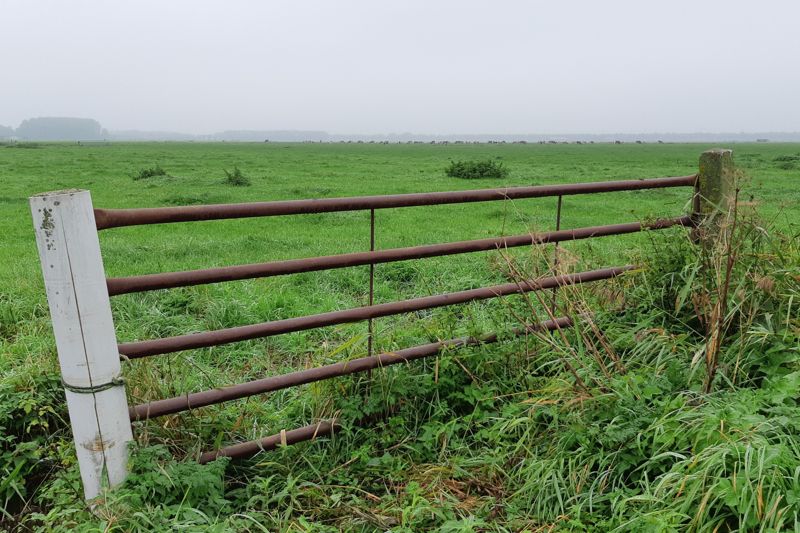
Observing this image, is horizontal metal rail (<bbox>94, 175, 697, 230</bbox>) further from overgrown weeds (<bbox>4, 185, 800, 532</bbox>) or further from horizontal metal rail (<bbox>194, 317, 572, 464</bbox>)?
horizontal metal rail (<bbox>194, 317, 572, 464</bbox>)

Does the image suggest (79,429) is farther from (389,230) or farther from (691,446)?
(389,230)

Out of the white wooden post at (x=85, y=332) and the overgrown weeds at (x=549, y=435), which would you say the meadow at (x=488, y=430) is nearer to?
the overgrown weeds at (x=549, y=435)

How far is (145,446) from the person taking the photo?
2707 millimetres

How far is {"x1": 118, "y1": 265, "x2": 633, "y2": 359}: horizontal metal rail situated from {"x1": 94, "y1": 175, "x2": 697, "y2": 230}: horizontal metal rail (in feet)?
1.64

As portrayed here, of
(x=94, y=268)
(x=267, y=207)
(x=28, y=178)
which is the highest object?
(x=267, y=207)

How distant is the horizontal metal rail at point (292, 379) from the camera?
109 inches

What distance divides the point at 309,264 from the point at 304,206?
278mm

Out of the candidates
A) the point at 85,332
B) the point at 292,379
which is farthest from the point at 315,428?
the point at 85,332

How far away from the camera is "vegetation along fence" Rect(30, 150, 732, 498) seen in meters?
2.33

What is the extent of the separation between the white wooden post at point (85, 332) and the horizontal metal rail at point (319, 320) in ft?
0.55

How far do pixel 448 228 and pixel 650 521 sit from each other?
9355mm

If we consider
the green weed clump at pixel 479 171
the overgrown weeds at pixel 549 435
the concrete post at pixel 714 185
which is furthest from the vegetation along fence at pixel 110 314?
the green weed clump at pixel 479 171

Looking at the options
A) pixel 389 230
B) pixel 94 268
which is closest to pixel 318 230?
pixel 389 230

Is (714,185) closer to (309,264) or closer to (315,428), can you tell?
(309,264)
